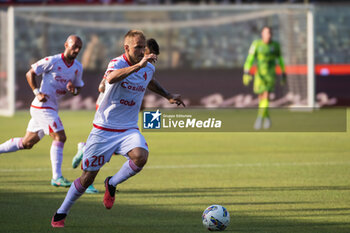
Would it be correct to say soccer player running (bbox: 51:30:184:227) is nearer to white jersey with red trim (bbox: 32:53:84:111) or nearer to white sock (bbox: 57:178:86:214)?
white sock (bbox: 57:178:86:214)

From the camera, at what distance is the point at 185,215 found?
7.89m

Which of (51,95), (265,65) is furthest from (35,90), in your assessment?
(265,65)

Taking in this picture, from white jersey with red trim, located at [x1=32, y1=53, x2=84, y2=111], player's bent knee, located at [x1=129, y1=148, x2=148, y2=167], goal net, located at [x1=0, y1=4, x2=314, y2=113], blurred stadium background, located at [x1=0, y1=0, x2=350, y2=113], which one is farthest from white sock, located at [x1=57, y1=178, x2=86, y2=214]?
goal net, located at [x1=0, y1=4, x2=314, y2=113]

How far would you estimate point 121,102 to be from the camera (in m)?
7.52

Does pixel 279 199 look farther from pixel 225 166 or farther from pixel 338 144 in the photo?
pixel 338 144

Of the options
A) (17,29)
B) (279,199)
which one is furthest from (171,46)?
(279,199)

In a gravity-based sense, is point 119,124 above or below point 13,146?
above

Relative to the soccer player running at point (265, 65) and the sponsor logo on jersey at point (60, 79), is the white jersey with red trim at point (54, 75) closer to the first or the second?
the sponsor logo on jersey at point (60, 79)

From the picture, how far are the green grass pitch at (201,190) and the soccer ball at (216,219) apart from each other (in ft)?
0.31

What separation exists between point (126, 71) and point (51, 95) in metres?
3.64

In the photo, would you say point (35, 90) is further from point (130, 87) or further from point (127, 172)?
point (130, 87)

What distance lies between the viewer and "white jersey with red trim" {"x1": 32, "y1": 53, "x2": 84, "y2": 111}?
10.4 metres

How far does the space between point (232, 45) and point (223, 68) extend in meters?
1.45

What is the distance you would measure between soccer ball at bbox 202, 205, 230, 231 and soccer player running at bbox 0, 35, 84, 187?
351 centimetres
